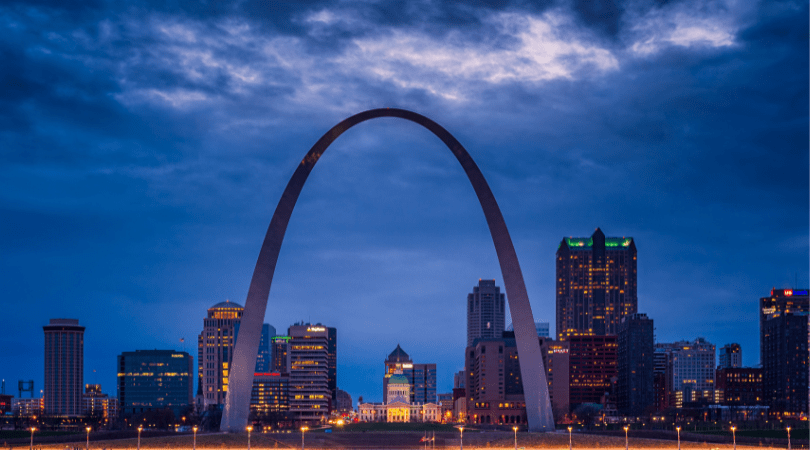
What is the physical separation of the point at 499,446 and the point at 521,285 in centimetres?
1302

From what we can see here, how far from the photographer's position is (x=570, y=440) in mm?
A: 60344

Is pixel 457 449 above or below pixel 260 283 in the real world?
below

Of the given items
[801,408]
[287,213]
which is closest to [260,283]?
[287,213]

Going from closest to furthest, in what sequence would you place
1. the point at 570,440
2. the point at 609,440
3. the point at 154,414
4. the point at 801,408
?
the point at 570,440 < the point at 609,440 < the point at 154,414 < the point at 801,408

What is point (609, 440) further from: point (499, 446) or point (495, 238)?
point (495, 238)

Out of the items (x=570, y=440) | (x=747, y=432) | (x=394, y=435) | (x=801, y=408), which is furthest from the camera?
(x=801, y=408)

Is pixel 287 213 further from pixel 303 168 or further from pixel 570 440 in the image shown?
pixel 570 440

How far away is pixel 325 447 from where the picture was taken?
6316cm

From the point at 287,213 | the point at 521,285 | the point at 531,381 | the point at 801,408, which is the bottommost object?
the point at 801,408

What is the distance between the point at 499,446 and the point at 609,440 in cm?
902

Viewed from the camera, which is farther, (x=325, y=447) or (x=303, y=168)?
(x=303, y=168)

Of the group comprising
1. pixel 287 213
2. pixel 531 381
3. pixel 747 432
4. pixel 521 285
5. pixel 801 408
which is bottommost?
pixel 801 408

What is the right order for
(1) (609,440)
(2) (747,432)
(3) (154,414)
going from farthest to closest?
(3) (154,414) → (2) (747,432) → (1) (609,440)

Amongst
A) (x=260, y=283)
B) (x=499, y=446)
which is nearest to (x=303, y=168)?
(x=260, y=283)
